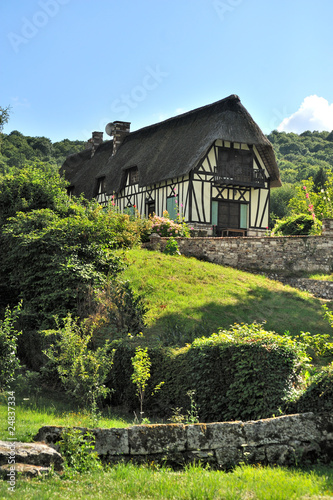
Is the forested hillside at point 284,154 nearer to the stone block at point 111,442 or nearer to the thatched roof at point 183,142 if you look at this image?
the thatched roof at point 183,142

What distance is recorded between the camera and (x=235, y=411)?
270 inches

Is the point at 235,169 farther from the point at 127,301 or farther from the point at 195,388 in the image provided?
the point at 195,388

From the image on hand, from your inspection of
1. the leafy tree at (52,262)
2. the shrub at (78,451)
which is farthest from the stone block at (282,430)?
the leafy tree at (52,262)

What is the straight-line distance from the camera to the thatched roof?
2283cm

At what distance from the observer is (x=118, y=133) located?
104ft

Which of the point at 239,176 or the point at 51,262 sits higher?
the point at 239,176

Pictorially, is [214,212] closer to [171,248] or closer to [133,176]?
[133,176]

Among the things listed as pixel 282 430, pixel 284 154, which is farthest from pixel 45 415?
Result: pixel 284 154

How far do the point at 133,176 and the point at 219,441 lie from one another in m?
22.7

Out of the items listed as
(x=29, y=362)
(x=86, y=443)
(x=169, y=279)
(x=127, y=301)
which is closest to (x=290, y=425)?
(x=86, y=443)

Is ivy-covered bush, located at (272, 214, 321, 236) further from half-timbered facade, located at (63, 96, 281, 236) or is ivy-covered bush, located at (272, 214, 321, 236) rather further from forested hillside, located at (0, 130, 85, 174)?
forested hillside, located at (0, 130, 85, 174)

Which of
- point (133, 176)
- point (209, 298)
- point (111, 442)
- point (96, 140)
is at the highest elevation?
point (96, 140)

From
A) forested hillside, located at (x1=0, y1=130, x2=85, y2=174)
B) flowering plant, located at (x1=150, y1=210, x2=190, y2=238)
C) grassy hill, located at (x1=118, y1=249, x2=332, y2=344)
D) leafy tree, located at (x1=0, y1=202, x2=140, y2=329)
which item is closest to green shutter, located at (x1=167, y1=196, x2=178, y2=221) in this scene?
flowering plant, located at (x1=150, y1=210, x2=190, y2=238)

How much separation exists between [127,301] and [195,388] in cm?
319
